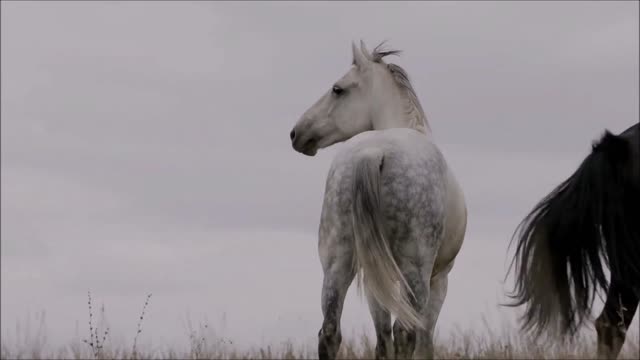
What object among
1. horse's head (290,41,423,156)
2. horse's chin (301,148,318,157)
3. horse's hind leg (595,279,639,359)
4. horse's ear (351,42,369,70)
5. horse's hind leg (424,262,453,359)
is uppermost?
horse's ear (351,42,369,70)

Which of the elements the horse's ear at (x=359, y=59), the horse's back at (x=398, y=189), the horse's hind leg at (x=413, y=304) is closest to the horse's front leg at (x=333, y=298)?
the horse's back at (x=398, y=189)

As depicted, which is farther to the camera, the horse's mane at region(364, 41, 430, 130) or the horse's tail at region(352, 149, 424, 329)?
the horse's mane at region(364, 41, 430, 130)

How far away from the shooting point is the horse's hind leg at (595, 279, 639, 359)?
929cm

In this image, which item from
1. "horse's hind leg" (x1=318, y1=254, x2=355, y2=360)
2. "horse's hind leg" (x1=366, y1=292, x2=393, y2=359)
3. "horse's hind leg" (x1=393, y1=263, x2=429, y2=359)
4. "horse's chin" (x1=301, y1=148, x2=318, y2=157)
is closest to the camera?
"horse's hind leg" (x1=318, y1=254, x2=355, y2=360)

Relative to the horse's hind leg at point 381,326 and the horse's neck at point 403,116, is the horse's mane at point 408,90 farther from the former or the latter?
the horse's hind leg at point 381,326

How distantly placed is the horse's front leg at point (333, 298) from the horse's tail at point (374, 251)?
137 millimetres

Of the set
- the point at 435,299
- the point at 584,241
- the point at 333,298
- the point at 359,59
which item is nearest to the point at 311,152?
the point at 359,59

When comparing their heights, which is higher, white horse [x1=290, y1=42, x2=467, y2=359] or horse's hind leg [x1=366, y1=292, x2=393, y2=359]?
white horse [x1=290, y1=42, x2=467, y2=359]

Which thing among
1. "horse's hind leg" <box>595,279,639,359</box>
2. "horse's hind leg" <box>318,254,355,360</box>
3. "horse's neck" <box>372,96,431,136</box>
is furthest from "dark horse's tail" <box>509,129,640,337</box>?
"horse's neck" <box>372,96,431,136</box>

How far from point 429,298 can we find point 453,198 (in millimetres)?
971

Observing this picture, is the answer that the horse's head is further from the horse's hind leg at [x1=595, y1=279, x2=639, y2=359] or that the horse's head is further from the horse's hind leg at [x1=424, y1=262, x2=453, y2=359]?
the horse's hind leg at [x1=595, y1=279, x2=639, y2=359]

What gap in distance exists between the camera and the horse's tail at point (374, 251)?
980 centimetres

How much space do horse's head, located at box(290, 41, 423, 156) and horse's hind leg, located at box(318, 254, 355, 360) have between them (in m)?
2.27

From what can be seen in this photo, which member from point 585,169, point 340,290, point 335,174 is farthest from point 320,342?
point 585,169
